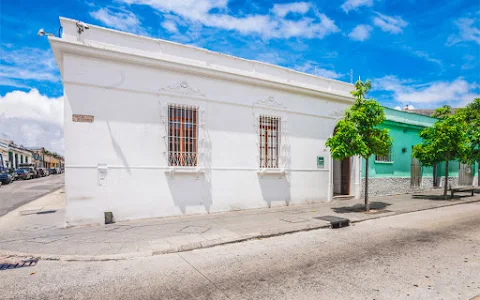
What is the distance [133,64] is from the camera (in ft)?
27.8

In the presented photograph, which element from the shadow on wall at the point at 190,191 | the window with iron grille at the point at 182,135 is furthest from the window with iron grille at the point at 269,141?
the window with iron grille at the point at 182,135

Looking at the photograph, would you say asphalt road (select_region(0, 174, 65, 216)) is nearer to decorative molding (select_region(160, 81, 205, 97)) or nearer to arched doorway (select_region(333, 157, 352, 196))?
decorative molding (select_region(160, 81, 205, 97))

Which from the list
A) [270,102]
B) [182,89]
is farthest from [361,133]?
[182,89]

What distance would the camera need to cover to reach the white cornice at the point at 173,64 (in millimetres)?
7660

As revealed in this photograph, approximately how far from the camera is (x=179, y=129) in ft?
30.4

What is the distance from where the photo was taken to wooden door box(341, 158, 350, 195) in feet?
45.0

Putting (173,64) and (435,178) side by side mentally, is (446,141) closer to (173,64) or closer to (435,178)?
(435,178)

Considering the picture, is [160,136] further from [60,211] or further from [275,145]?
[60,211]

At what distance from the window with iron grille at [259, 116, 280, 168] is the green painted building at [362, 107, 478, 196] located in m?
5.45

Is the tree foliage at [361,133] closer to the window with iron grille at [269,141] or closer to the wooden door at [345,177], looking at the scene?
the window with iron grille at [269,141]

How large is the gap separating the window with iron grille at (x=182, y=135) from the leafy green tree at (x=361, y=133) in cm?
489

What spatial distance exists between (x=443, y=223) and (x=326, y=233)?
3.97 m

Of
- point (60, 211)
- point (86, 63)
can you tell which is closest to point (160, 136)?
point (86, 63)

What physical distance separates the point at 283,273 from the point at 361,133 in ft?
22.9
